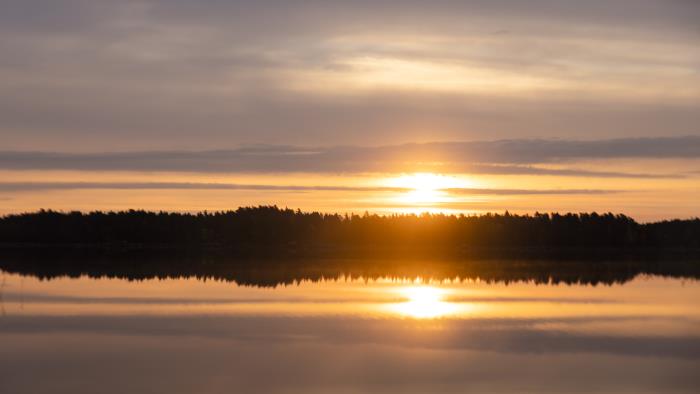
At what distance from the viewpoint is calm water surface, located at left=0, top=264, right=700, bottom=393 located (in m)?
17.6

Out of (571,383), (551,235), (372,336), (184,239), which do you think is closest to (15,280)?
(372,336)

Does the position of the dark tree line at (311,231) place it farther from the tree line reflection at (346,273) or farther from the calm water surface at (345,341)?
the calm water surface at (345,341)

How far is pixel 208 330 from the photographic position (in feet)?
79.7

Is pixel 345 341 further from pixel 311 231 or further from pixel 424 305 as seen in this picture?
pixel 311 231

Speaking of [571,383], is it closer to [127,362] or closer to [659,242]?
[127,362]

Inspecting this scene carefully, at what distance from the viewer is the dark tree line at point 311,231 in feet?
344

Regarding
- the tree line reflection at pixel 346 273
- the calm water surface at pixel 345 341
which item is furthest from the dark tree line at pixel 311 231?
the calm water surface at pixel 345 341


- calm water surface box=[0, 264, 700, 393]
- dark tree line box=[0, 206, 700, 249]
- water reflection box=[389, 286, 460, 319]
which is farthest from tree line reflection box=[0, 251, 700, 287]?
dark tree line box=[0, 206, 700, 249]

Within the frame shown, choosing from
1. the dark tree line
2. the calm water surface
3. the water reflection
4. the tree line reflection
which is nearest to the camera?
the calm water surface

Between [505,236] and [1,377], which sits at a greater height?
[505,236]

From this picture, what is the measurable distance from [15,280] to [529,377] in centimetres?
2907

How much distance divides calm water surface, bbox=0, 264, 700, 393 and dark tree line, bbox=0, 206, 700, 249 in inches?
2772

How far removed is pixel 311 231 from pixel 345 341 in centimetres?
9331

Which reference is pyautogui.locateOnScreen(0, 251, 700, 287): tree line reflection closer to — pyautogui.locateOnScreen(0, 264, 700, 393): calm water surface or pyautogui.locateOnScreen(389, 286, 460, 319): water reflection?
pyautogui.locateOnScreen(389, 286, 460, 319): water reflection
